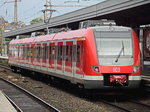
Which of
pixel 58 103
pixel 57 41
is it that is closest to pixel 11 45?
pixel 57 41

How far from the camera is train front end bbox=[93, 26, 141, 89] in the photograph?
41.6 feet

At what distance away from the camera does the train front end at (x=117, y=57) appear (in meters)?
12.7

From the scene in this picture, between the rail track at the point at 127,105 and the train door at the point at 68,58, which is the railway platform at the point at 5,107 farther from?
the train door at the point at 68,58

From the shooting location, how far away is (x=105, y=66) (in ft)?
41.5

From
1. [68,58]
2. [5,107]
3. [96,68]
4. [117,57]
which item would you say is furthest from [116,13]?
[5,107]

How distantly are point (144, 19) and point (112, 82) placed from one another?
14.3 metres

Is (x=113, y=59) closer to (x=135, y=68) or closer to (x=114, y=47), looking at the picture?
(x=114, y=47)

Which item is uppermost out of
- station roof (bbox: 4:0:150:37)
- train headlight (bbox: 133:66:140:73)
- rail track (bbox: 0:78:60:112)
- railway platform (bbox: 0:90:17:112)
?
station roof (bbox: 4:0:150:37)

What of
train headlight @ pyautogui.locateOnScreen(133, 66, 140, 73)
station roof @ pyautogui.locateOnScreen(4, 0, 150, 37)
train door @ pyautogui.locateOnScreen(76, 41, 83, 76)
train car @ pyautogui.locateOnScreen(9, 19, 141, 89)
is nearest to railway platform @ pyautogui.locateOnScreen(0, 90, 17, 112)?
train car @ pyautogui.locateOnScreen(9, 19, 141, 89)

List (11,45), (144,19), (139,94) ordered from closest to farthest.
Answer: (139,94) → (144,19) → (11,45)

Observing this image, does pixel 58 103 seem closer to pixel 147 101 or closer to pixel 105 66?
pixel 105 66

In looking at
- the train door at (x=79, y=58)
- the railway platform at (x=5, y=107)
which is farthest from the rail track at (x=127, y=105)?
the railway platform at (x=5, y=107)

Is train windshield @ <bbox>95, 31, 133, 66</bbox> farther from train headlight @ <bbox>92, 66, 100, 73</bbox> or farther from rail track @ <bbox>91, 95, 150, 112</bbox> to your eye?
rail track @ <bbox>91, 95, 150, 112</bbox>

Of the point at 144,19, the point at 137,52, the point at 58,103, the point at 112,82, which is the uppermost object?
the point at 144,19
